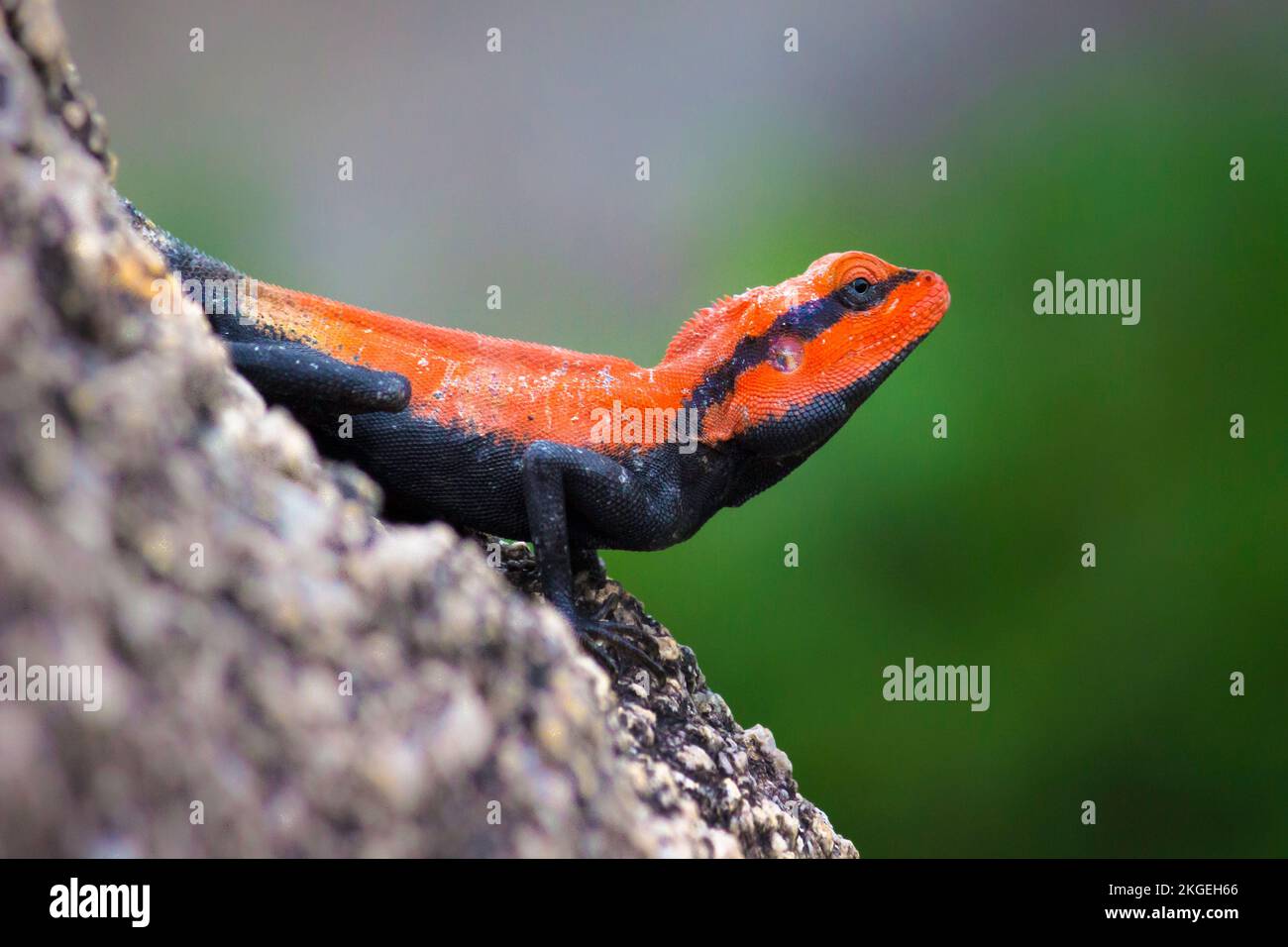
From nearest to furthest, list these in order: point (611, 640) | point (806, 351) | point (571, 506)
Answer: point (611, 640)
point (571, 506)
point (806, 351)

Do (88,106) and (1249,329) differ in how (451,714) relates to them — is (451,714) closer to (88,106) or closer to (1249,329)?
(88,106)

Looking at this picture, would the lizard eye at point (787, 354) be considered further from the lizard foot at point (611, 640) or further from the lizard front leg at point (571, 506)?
the lizard foot at point (611, 640)

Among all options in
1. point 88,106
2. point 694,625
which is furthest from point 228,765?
point 694,625

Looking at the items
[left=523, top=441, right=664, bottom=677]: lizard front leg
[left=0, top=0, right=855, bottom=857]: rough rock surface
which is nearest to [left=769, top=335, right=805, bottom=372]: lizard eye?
[left=523, top=441, right=664, bottom=677]: lizard front leg

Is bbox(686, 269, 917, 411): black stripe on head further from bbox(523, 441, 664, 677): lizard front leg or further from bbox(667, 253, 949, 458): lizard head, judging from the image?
bbox(523, 441, 664, 677): lizard front leg

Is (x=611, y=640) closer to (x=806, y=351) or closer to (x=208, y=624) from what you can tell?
(x=806, y=351)

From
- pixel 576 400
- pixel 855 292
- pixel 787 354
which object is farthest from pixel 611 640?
pixel 855 292

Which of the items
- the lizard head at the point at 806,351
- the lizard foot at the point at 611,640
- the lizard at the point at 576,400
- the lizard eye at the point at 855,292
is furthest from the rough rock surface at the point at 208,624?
the lizard eye at the point at 855,292
